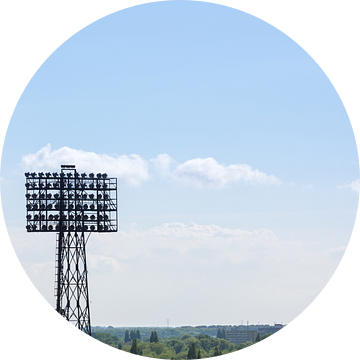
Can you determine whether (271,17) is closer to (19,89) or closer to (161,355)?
(19,89)

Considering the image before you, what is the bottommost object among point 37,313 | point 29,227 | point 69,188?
point 37,313

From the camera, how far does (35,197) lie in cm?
3931

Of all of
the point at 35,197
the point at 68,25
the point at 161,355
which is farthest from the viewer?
the point at 161,355

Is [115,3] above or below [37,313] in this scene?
above

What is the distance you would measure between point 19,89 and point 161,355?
129725mm

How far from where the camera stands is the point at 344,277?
1302cm

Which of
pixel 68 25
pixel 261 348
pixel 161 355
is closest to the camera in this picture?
pixel 261 348

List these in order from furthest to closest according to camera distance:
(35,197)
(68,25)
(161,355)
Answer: (161,355)
(35,197)
(68,25)

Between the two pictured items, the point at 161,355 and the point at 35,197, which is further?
the point at 161,355

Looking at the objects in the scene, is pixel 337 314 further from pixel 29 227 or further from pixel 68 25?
pixel 29 227

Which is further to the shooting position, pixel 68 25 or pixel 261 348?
pixel 68 25

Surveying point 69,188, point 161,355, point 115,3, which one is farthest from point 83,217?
point 161,355

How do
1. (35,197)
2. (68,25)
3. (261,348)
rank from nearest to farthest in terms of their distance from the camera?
(261,348), (68,25), (35,197)

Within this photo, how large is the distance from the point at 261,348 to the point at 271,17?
7253 millimetres
